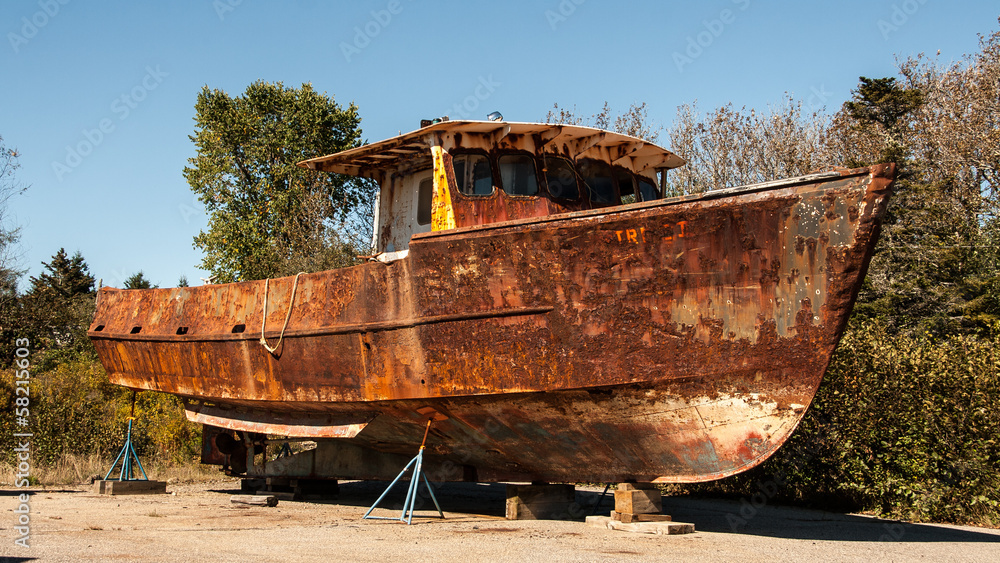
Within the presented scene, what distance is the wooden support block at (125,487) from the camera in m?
9.16

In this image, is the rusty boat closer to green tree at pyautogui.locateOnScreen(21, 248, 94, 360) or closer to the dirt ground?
the dirt ground

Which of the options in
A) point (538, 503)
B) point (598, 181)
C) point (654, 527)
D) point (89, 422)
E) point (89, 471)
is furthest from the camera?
point (89, 422)

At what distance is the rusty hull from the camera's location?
5.31 m

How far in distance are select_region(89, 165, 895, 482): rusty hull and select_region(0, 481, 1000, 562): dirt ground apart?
A: 712mm

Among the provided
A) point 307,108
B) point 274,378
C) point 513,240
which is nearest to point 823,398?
point 513,240

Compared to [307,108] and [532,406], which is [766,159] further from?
[532,406]

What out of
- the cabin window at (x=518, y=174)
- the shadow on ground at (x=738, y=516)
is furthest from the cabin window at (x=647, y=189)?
the shadow on ground at (x=738, y=516)

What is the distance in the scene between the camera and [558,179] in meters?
7.24

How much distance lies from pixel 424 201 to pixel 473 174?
79cm

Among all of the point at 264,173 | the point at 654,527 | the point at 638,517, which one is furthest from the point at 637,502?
the point at 264,173

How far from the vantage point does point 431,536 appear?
584cm

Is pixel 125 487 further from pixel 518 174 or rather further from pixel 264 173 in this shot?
pixel 264 173

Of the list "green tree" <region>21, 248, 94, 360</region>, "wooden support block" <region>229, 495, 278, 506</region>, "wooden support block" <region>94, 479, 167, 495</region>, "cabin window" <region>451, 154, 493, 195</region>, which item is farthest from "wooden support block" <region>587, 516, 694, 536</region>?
"green tree" <region>21, 248, 94, 360</region>

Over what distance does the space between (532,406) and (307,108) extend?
19.9 metres
